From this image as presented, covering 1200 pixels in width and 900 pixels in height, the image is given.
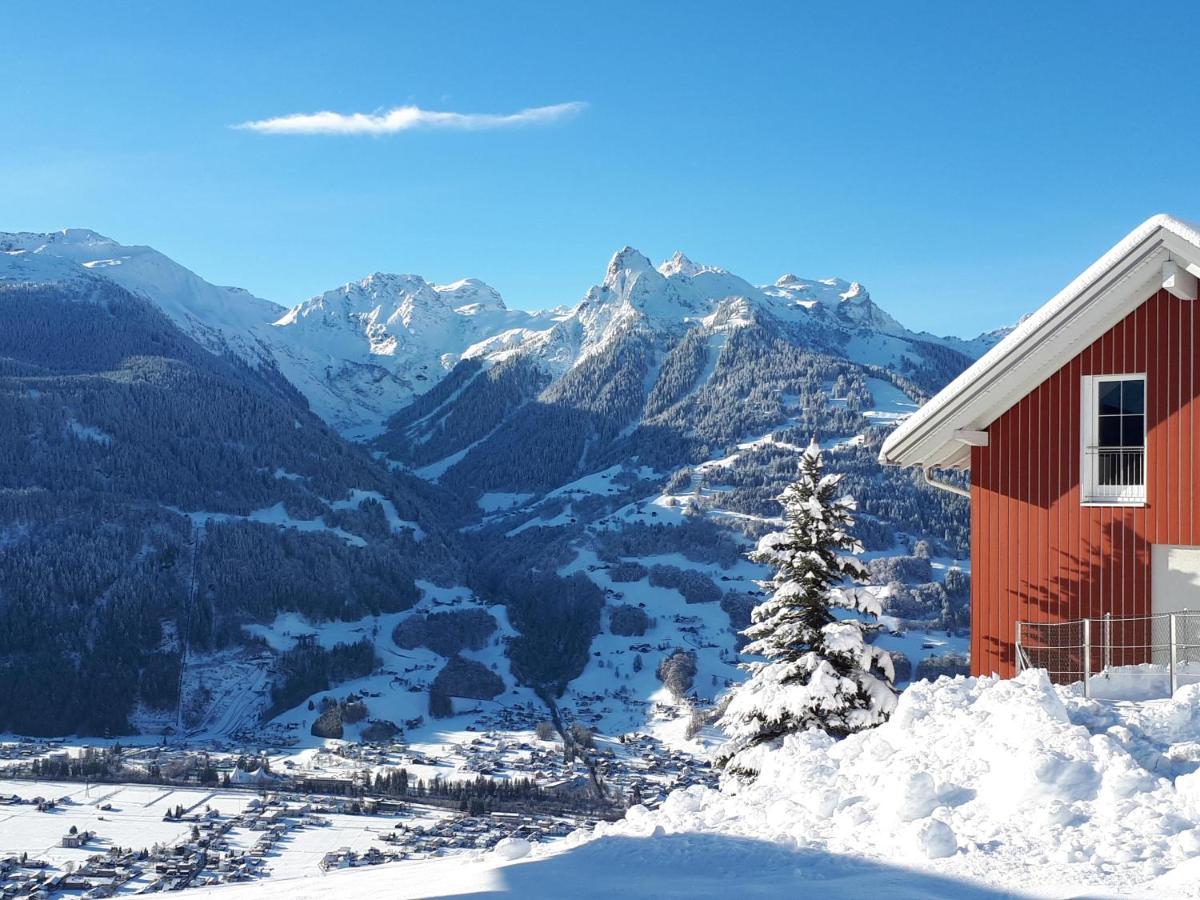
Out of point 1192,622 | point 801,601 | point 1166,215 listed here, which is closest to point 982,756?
point 1192,622

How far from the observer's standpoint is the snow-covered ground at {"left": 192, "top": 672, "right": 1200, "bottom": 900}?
6.45 metres

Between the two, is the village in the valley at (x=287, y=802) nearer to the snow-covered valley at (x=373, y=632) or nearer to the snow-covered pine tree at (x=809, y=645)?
the snow-covered valley at (x=373, y=632)

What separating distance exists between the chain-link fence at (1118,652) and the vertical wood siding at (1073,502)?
0.22 meters

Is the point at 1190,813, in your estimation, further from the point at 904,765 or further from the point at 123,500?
the point at 123,500

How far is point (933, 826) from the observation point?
6.92 m

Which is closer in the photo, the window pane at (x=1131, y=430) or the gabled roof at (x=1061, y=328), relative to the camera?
the gabled roof at (x=1061, y=328)

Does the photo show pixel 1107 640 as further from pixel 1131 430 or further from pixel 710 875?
pixel 710 875

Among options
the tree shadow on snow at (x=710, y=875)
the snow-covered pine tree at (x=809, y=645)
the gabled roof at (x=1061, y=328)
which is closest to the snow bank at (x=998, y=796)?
the tree shadow on snow at (x=710, y=875)

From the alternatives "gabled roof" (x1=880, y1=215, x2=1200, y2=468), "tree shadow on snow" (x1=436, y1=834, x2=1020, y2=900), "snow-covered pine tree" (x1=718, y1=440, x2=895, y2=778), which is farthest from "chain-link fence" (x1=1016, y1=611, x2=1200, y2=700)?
"tree shadow on snow" (x1=436, y1=834, x2=1020, y2=900)

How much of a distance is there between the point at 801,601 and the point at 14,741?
412 feet

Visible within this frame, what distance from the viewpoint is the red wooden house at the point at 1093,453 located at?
1184 centimetres

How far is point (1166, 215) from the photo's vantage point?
11.5 m

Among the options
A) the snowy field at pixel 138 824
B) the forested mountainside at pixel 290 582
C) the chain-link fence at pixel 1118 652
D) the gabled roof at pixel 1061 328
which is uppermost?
the gabled roof at pixel 1061 328

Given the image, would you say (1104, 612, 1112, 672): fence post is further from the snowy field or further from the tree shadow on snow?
the snowy field
